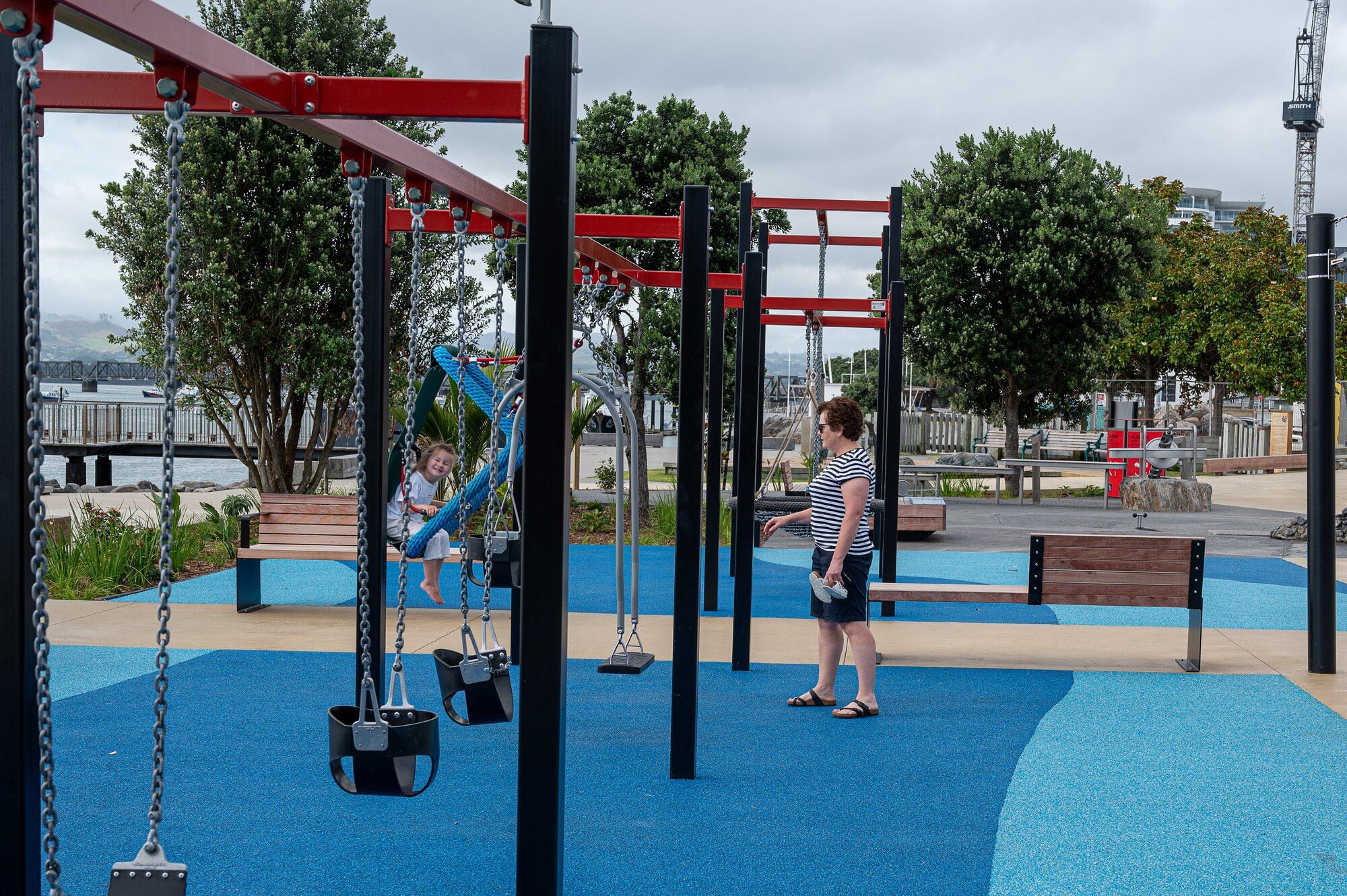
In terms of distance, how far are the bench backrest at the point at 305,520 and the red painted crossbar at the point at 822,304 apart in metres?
3.57

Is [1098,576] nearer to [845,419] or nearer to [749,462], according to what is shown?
[845,419]

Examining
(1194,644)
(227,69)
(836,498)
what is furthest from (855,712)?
(227,69)

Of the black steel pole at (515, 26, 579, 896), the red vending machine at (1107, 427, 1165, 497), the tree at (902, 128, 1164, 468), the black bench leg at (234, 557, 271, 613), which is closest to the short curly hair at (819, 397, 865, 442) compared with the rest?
the black steel pole at (515, 26, 579, 896)

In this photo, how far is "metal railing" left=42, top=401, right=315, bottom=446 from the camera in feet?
99.3

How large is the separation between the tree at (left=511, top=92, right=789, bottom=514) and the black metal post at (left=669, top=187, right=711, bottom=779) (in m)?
8.87

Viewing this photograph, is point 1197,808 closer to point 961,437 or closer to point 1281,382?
point 1281,382

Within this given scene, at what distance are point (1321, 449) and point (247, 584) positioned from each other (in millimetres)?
7529

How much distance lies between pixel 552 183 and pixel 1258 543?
1353cm

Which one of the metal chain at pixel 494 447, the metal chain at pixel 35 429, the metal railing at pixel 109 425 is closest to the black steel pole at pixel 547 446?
the metal chain at pixel 35 429

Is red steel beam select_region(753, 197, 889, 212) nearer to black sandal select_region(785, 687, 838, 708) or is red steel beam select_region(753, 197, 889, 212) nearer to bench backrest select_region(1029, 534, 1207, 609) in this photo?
bench backrest select_region(1029, 534, 1207, 609)

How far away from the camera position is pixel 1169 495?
732 inches

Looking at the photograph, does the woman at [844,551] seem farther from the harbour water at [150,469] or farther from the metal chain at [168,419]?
the harbour water at [150,469]

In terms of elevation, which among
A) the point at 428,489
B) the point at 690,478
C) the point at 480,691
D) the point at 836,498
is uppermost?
the point at 690,478

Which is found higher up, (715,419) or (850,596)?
(715,419)
